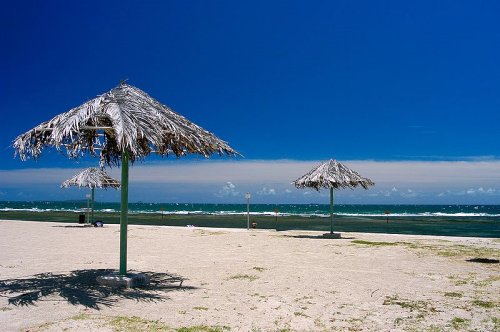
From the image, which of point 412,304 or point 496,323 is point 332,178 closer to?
point 412,304

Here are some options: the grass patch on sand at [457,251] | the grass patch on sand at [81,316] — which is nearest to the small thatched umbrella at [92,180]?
the grass patch on sand at [457,251]

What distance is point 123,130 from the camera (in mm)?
5625

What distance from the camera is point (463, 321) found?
5035mm

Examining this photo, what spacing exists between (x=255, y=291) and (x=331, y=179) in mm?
9502

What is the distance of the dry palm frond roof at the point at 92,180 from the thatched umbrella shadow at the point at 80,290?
13394 millimetres

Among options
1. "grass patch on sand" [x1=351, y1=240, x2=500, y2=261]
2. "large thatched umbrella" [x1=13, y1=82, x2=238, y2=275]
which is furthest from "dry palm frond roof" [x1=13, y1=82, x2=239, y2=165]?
"grass patch on sand" [x1=351, y1=240, x2=500, y2=261]

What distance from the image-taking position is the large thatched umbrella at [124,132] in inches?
229

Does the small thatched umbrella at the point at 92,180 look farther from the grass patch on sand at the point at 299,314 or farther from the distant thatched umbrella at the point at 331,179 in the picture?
the grass patch on sand at the point at 299,314

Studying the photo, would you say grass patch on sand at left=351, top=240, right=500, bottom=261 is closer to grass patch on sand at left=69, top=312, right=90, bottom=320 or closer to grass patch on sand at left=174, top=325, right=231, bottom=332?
grass patch on sand at left=174, top=325, right=231, bottom=332

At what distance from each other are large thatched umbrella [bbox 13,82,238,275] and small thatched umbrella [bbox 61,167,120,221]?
13.6m

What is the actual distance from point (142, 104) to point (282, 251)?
6.28 meters

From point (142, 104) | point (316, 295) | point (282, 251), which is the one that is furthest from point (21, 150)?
point (282, 251)

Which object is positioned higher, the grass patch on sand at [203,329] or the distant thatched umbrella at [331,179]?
the distant thatched umbrella at [331,179]

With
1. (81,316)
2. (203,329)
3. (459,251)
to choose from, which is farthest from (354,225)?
(81,316)
